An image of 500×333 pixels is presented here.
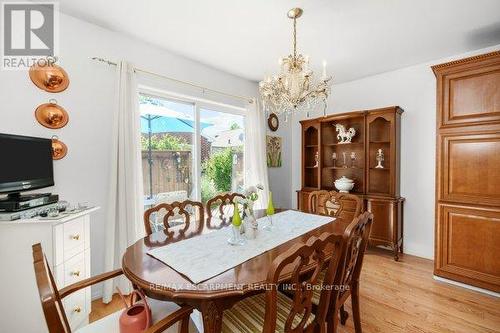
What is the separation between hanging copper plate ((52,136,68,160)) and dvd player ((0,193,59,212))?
415 mm

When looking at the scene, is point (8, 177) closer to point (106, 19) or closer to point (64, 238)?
point (64, 238)

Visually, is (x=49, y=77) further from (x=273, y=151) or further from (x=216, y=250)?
(x=273, y=151)

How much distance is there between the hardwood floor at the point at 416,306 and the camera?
1741mm

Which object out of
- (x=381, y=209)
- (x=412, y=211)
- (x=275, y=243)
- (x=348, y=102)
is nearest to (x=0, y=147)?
(x=275, y=243)

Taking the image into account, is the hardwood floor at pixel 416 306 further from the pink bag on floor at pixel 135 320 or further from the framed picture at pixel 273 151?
the framed picture at pixel 273 151

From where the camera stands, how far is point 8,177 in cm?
151

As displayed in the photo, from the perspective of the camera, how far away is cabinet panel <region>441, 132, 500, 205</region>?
81.4 inches

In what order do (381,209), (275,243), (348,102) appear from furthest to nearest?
(348,102), (381,209), (275,243)

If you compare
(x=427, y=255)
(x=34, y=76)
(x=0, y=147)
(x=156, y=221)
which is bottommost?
(x=427, y=255)

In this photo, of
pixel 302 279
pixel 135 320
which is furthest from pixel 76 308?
pixel 302 279

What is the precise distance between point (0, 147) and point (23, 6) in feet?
3.93

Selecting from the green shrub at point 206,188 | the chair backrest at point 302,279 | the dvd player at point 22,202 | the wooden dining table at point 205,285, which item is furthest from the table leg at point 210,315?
the green shrub at point 206,188

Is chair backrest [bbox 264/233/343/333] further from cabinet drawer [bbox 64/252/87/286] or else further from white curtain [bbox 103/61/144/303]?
white curtain [bbox 103/61/144/303]

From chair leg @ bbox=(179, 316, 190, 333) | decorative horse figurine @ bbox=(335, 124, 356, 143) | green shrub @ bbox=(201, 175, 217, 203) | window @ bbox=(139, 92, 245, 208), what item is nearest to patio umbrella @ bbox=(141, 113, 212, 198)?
window @ bbox=(139, 92, 245, 208)
